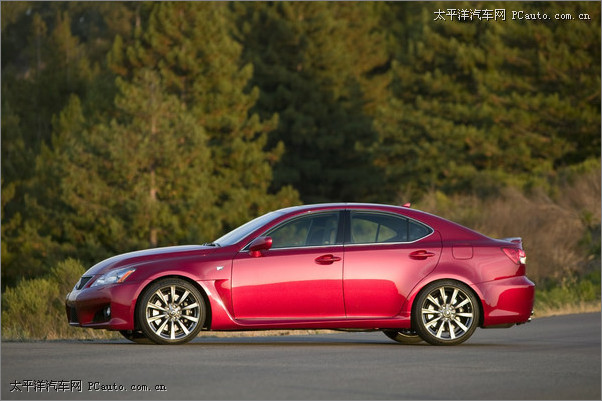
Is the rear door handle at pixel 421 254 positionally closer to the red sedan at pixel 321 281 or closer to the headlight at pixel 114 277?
the red sedan at pixel 321 281

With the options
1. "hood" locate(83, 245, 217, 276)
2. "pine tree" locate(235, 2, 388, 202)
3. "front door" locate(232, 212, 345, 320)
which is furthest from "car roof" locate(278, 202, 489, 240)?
"pine tree" locate(235, 2, 388, 202)

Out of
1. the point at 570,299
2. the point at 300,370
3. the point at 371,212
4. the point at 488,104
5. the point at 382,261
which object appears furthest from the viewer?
the point at 488,104

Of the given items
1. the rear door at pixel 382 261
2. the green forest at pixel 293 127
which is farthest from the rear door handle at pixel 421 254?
the green forest at pixel 293 127

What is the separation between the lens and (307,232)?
42.1 feet

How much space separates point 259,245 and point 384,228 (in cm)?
148

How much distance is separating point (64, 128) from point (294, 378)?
48.8 metres

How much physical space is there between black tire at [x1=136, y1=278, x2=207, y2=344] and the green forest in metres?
12.7

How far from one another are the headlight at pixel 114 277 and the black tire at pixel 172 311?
0.26 m

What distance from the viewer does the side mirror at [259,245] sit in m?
12.3

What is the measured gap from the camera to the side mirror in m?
12.3

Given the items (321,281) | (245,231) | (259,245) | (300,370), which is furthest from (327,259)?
(300,370)

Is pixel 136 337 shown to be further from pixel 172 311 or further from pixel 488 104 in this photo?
pixel 488 104

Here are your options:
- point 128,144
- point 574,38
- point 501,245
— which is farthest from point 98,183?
point 501,245

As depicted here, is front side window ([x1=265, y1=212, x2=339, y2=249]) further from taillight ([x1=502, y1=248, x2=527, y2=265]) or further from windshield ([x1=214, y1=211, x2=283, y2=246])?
taillight ([x1=502, y1=248, x2=527, y2=265])
